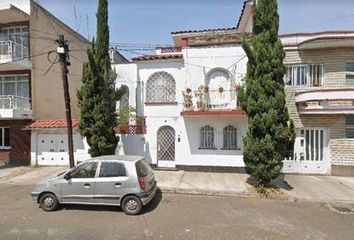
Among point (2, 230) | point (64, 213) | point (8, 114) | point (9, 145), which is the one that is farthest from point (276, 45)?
point (9, 145)

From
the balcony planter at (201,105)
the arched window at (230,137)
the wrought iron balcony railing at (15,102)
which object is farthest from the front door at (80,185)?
the wrought iron balcony railing at (15,102)

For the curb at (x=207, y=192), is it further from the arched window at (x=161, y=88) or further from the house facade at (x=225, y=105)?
the arched window at (x=161, y=88)

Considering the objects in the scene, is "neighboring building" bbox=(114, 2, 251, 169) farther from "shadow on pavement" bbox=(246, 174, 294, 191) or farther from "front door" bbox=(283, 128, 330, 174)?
"front door" bbox=(283, 128, 330, 174)

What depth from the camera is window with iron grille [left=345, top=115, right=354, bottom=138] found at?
41.4 feet

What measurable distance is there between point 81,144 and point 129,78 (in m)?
4.32

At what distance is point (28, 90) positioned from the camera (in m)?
15.7

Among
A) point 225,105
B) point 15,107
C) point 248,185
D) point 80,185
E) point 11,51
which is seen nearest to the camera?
point 80,185

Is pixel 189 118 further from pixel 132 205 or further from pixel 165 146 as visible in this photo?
pixel 132 205

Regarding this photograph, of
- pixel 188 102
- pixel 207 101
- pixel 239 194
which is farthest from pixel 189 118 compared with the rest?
pixel 239 194

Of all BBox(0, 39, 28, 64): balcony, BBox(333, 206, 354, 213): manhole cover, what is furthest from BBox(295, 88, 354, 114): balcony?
BBox(0, 39, 28, 64): balcony

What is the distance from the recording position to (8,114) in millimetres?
14125

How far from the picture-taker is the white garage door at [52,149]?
48.1 ft

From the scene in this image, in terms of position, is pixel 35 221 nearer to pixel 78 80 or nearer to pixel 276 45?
pixel 276 45

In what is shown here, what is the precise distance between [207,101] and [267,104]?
4146 millimetres
